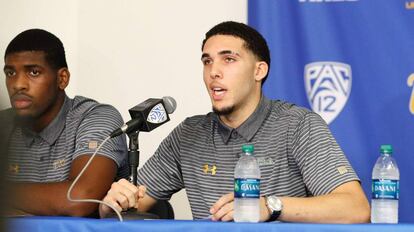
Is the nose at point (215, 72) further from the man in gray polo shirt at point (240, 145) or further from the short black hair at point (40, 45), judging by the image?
the short black hair at point (40, 45)

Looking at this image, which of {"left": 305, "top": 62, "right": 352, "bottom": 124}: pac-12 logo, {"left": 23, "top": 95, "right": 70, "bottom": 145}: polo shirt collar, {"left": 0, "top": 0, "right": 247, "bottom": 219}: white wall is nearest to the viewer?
{"left": 23, "top": 95, "right": 70, "bottom": 145}: polo shirt collar

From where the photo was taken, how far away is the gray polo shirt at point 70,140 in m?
2.53

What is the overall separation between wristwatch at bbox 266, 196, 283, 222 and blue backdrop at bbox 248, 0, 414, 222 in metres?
1.36

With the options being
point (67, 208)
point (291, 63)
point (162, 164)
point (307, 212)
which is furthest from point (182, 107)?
point (307, 212)

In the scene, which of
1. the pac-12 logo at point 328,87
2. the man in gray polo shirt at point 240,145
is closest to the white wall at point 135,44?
the pac-12 logo at point 328,87

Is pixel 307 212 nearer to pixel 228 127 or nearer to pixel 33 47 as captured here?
pixel 228 127

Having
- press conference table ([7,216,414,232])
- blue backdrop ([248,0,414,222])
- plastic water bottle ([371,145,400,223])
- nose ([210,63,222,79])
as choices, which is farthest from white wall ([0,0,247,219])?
press conference table ([7,216,414,232])

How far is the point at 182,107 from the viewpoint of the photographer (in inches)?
141

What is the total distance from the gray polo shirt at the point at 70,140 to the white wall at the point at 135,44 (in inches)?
36.0

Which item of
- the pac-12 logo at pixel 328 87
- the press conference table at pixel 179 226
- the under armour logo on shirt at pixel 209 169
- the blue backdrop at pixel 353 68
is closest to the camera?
the press conference table at pixel 179 226

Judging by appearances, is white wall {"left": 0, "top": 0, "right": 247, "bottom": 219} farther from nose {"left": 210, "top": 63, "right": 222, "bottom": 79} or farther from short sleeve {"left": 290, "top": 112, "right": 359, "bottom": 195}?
short sleeve {"left": 290, "top": 112, "right": 359, "bottom": 195}

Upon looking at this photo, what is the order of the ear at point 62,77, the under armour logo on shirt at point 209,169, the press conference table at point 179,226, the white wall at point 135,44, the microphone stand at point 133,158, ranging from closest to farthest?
1. the press conference table at point 179,226
2. the microphone stand at point 133,158
3. the under armour logo on shirt at point 209,169
4. the ear at point 62,77
5. the white wall at point 135,44

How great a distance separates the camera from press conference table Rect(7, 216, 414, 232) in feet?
5.01

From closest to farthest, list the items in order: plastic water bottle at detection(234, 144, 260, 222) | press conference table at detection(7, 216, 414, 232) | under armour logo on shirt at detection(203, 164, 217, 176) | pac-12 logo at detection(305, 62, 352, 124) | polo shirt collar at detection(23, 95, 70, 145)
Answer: press conference table at detection(7, 216, 414, 232)
plastic water bottle at detection(234, 144, 260, 222)
under armour logo on shirt at detection(203, 164, 217, 176)
polo shirt collar at detection(23, 95, 70, 145)
pac-12 logo at detection(305, 62, 352, 124)
